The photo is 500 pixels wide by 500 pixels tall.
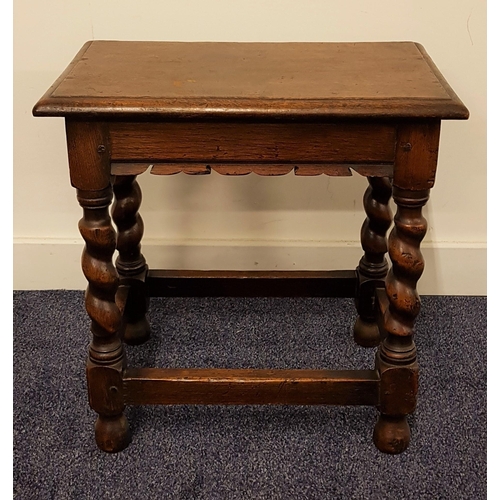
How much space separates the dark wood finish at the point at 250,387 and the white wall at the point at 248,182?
55 centimetres

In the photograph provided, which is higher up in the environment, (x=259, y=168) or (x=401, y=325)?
(x=259, y=168)

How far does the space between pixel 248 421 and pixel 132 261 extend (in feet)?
1.39

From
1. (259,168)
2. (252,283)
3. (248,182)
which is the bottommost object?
(252,283)

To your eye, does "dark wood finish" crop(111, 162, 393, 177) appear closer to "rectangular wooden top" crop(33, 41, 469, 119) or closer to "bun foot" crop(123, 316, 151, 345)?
"rectangular wooden top" crop(33, 41, 469, 119)

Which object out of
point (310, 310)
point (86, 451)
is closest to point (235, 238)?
point (310, 310)

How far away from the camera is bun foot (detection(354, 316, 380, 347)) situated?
1.61 meters

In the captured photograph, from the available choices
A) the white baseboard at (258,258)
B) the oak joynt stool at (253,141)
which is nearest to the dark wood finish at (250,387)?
the oak joynt stool at (253,141)

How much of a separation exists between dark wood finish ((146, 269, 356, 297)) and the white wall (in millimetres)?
202

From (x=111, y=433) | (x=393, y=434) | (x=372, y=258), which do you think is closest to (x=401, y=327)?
(x=393, y=434)

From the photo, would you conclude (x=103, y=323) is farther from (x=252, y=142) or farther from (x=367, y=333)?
(x=367, y=333)

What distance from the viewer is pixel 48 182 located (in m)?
1.77

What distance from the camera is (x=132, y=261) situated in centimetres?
158

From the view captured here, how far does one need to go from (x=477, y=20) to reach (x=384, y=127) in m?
0.63

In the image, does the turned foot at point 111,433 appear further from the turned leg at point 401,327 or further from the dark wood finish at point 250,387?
the turned leg at point 401,327
